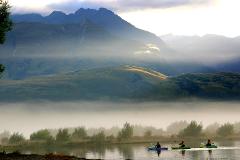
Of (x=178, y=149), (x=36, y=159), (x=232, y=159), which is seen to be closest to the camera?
(x=36, y=159)

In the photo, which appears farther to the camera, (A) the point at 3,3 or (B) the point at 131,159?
(B) the point at 131,159

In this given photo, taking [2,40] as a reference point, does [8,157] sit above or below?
below

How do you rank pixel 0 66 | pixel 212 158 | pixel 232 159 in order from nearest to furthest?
pixel 0 66 → pixel 232 159 → pixel 212 158

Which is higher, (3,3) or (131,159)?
(3,3)

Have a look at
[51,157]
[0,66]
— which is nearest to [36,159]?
[51,157]

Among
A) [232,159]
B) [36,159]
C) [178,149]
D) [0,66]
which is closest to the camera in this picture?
[36,159]

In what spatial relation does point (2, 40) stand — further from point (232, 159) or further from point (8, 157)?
point (232, 159)

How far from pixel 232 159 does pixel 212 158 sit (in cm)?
864

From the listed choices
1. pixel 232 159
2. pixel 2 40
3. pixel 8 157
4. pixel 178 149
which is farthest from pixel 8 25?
pixel 178 149

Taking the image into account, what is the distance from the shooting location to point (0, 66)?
319 feet

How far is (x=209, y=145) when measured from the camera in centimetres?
16950

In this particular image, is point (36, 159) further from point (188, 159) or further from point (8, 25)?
point (188, 159)

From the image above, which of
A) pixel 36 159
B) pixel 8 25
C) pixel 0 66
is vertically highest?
pixel 8 25

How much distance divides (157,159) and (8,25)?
164 feet
